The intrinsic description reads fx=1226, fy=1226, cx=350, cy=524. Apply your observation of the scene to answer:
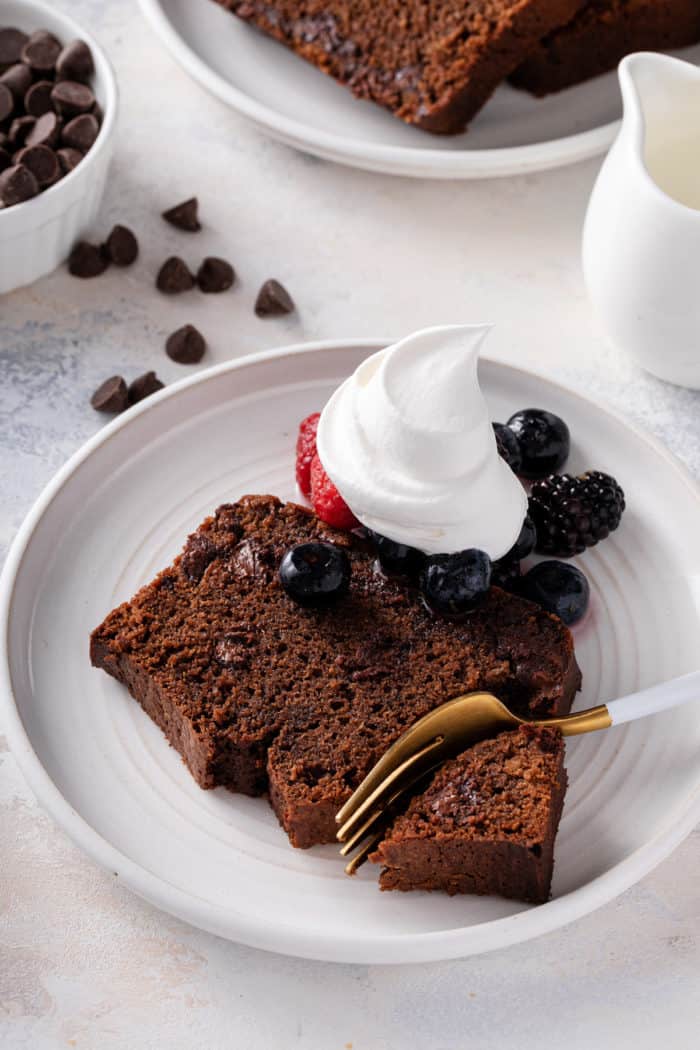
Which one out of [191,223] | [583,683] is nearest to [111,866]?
[583,683]

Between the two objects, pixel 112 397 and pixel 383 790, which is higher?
pixel 383 790

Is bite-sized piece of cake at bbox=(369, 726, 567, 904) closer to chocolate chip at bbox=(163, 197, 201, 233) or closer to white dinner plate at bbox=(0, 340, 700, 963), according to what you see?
white dinner plate at bbox=(0, 340, 700, 963)

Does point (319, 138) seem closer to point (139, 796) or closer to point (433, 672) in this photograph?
point (433, 672)

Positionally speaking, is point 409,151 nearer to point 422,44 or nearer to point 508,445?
point 422,44

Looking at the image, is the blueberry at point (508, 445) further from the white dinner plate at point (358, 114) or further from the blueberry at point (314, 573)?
the white dinner plate at point (358, 114)

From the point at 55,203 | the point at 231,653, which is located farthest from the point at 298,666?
the point at 55,203

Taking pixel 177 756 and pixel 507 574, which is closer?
pixel 177 756
